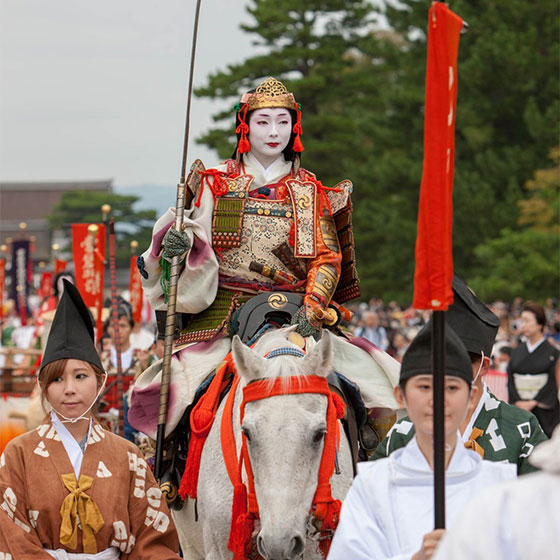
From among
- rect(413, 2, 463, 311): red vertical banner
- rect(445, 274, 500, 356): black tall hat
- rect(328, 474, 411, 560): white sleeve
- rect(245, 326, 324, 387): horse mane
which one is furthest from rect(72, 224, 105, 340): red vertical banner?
rect(413, 2, 463, 311): red vertical banner

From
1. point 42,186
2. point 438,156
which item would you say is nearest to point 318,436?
point 438,156

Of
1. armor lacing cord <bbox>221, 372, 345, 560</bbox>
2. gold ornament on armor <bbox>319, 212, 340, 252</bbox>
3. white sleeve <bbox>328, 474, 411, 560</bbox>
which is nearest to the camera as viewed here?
white sleeve <bbox>328, 474, 411, 560</bbox>

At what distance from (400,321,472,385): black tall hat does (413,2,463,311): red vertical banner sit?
354mm

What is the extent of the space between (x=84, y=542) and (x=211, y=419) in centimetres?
126

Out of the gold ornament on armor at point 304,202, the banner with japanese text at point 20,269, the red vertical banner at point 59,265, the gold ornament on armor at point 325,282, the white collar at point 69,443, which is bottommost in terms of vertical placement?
the banner with japanese text at point 20,269

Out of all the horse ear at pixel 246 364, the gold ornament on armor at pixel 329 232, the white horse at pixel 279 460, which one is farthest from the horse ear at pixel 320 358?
the gold ornament on armor at pixel 329 232

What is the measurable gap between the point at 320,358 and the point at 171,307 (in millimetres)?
1627

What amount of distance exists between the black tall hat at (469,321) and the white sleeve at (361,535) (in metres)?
1.30

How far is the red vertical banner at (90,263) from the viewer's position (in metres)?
12.0

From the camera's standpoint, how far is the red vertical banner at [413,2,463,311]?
2.96 m

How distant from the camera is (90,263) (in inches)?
493

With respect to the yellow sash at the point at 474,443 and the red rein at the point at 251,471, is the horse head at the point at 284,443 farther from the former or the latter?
the yellow sash at the point at 474,443

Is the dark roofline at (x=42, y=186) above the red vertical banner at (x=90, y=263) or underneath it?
underneath

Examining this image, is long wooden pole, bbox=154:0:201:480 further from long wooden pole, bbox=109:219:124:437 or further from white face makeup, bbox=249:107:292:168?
long wooden pole, bbox=109:219:124:437
